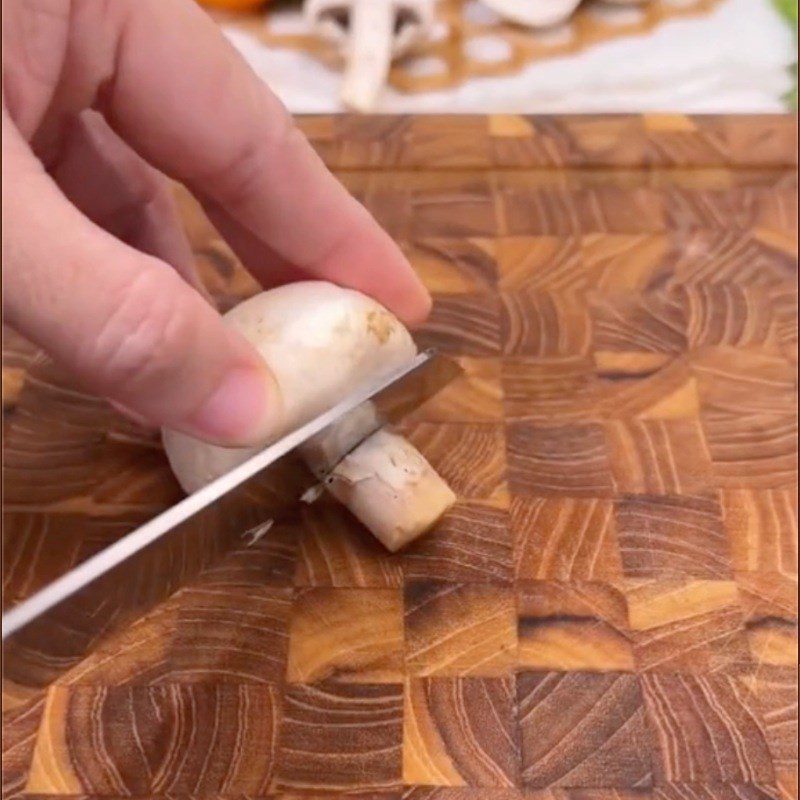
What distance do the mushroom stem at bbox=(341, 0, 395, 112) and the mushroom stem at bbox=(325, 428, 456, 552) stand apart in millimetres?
587

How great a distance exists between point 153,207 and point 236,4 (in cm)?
60

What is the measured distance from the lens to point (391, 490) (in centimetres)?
73

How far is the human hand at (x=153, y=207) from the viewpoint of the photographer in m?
0.50

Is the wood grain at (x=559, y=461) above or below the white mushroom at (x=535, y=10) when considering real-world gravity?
below

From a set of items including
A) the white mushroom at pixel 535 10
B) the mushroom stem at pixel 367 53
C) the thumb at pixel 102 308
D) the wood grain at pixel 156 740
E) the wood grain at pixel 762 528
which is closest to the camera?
the thumb at pixel 102 308

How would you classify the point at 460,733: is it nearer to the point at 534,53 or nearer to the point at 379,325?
the point at 379,325

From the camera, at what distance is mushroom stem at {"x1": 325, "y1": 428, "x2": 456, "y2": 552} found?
2.40 feet

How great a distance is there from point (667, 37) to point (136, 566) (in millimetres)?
1065

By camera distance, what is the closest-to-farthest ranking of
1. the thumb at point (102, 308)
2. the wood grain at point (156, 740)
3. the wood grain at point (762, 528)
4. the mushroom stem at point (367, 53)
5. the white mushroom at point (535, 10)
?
the thumb at point (102, 308) < the wood grain at point (156, 740) < the wood grain at point (762, 528) < the mushroom stem at point (367, 53) < the white mushroom at point (535, 10)

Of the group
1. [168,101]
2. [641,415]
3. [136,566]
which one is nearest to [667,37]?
[641,415]

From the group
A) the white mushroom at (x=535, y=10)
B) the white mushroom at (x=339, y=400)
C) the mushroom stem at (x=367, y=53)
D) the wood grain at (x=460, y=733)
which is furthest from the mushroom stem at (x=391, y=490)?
the white mushroom at (x=535, y=10)

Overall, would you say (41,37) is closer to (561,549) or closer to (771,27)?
(561,549)

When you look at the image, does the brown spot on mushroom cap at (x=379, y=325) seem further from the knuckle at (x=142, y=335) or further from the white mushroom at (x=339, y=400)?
the knuckle at (x=142, y=335)

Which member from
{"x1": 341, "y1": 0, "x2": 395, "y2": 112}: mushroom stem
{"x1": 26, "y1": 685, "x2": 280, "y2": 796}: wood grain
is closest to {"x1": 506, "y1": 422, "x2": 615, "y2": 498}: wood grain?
{"x1": 26, "y1": 685, "x2": 280, "y2": 796}: wood grain
